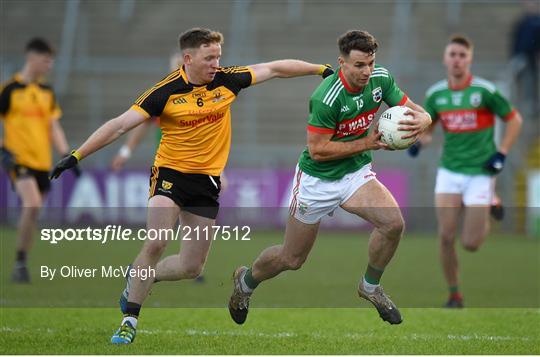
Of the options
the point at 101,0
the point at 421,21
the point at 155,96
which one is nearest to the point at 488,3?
the point at 421,21

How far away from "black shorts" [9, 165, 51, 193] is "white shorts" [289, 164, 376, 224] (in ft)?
17.5

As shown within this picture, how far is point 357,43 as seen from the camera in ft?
24.6

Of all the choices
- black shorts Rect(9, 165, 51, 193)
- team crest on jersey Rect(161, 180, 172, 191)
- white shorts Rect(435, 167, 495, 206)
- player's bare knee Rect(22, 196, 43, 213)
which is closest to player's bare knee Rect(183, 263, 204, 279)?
team crest on jersey Rect(161, 180, 172, 191)

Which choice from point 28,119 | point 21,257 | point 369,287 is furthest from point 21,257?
point 369,287

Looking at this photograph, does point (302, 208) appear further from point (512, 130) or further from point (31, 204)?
point (31, 204)

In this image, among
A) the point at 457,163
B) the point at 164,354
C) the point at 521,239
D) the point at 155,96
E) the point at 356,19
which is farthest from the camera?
the point at 356,19

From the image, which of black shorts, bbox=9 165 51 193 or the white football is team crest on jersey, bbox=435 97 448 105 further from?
black shorts, bbox=9 165 51 193

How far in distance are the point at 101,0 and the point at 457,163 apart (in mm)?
13627

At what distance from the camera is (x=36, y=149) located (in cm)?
1276

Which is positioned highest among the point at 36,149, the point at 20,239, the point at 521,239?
the point at 36,149

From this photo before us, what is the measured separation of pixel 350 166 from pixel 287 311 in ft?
8.02

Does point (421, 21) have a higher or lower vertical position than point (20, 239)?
higher

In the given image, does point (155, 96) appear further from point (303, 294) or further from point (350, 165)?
point (303, 294)

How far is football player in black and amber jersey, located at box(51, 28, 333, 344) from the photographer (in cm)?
770
